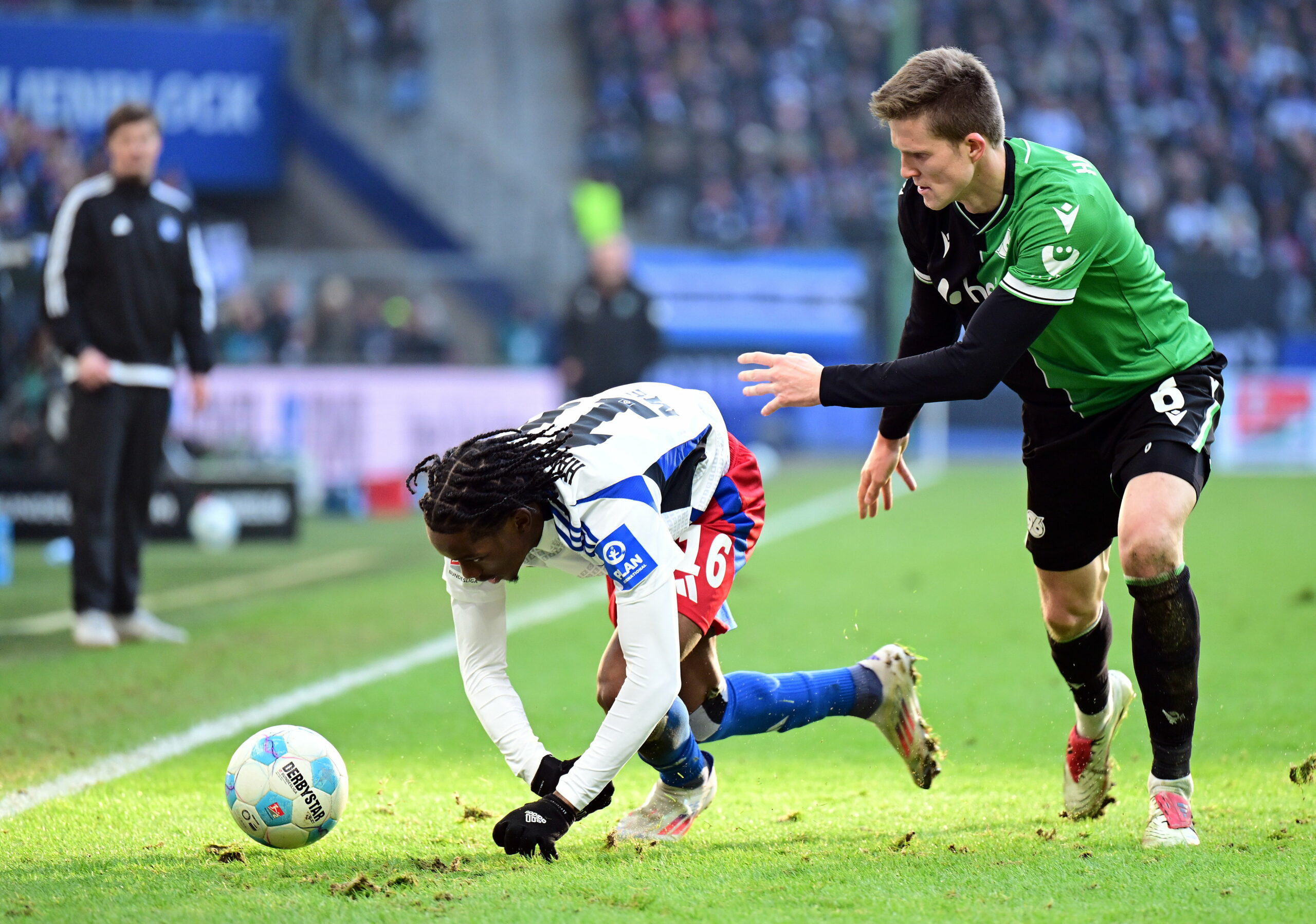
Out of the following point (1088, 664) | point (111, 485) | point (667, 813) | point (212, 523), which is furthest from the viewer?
point (212, 523)

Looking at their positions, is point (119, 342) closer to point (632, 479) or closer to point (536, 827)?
point (632, 479)

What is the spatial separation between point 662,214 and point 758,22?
4.99m

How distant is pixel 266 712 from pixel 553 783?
7.73 feet

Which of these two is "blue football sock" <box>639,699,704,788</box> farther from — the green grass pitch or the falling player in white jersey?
the green grass pitch

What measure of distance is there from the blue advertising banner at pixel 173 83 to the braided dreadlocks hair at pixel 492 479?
20.9 m

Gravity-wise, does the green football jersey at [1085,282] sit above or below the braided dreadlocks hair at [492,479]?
above

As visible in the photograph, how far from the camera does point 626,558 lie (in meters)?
3.38

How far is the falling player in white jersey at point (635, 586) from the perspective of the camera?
342 cm

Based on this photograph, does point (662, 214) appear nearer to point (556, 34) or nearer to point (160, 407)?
point (556, 34)

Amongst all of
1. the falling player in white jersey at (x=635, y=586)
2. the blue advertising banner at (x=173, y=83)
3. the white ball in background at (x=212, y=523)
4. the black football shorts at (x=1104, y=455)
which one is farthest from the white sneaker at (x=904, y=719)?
the blue advertising banner at (x=173, y=83)

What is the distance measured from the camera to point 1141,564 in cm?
365

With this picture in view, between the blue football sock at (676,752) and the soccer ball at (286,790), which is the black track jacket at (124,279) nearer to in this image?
the soccer ball at (286,790)

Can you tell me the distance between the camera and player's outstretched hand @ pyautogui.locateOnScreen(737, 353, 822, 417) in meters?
3.56

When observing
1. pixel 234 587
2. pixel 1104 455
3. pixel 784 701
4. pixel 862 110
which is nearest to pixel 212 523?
pixel 234 587
